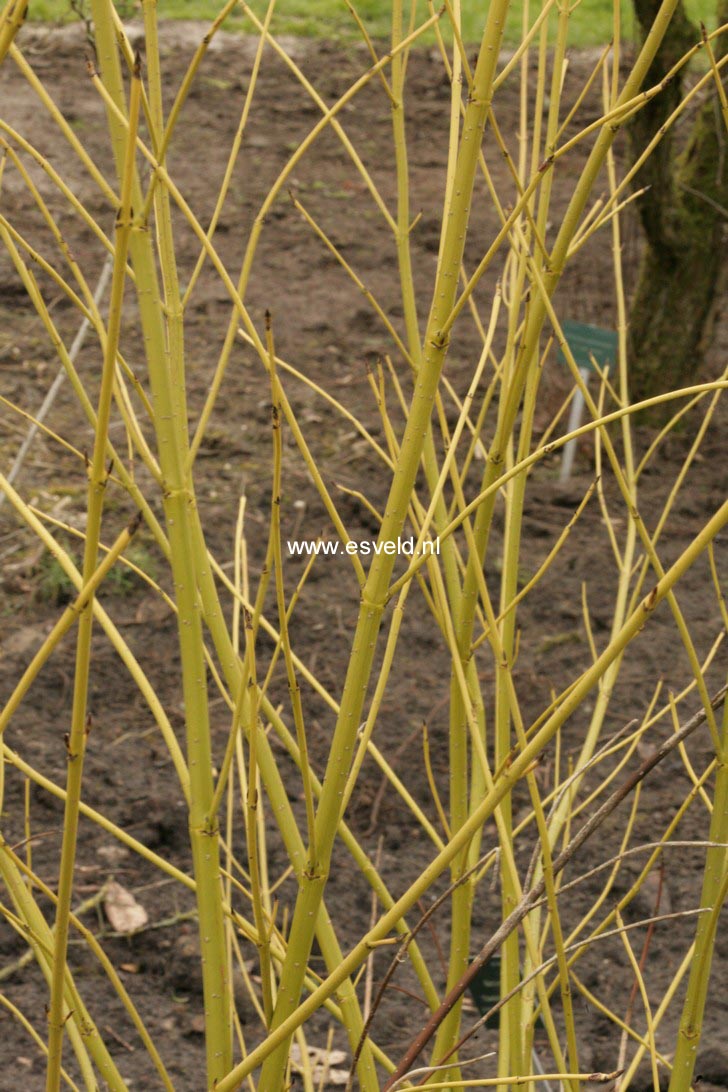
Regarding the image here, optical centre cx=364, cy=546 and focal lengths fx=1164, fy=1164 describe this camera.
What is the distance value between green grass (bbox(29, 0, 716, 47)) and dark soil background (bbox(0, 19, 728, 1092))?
4.00ft

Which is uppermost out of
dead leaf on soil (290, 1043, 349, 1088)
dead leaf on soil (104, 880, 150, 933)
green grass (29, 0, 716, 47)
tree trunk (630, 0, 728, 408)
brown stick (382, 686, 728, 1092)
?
green grass (29, 0, 716, 47)

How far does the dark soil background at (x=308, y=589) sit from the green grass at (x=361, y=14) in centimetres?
122

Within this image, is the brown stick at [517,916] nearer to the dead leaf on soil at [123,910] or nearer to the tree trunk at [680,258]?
the dead leaf on soil at [123,910]

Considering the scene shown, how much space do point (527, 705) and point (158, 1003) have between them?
1373 millimetres

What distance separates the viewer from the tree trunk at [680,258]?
4113mm

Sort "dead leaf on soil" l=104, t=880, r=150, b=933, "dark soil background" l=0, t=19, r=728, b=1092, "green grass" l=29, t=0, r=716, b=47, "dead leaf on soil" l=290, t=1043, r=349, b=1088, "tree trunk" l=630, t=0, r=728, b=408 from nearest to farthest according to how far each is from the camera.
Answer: "dead leaf on soil" l=290, t=1043, r=349, b=1088 < "dark soil background" l=0, t=19, r=728, b=1092 < "dead leaf on soil" l=104, t=880, r=150, b=933 < "tree trunk" l=630, t=0, r=728, b=408 < "green grass" l=29, t=0, r=716, b=47

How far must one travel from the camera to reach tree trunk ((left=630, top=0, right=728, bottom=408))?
13.5 feet

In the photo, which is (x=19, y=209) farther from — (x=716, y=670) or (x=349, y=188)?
(x=716, y=670)

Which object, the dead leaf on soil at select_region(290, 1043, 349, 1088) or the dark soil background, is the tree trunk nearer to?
the dark soil background

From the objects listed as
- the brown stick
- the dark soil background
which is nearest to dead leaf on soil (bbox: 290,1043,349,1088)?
the dark soil background

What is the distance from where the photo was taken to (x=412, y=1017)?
241 centimetres

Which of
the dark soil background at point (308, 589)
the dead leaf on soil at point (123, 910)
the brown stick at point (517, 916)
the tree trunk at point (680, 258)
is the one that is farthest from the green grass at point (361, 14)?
the brown stick at point (517, 916)

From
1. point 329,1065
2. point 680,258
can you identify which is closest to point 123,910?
point 329,1065

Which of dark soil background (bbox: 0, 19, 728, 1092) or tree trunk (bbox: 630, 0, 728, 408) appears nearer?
dark soil background (bbox: 0, 19, 728, 1092)
